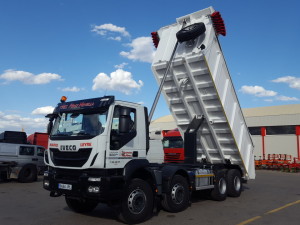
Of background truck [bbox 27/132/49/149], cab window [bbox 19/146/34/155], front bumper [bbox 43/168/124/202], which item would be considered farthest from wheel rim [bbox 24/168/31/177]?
front bumper [bbox 43/168/124/202]

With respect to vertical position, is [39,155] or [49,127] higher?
[49,127]

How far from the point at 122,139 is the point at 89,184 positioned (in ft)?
3.80

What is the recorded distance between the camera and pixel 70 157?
21.4 feet

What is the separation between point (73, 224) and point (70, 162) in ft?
4.58

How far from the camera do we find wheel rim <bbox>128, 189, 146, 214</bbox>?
648cm

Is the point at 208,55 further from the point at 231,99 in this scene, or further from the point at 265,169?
the point at 265,169

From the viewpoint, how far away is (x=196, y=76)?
8.94 metres

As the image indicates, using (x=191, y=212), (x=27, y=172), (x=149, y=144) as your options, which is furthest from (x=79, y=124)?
(x=27, y=172)

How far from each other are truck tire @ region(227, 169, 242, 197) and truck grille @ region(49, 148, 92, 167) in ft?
18.7

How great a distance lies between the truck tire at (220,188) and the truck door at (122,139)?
3912mm

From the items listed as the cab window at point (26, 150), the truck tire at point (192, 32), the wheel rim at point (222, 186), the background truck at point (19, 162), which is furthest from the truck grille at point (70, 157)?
the cab window at point (26, 150)

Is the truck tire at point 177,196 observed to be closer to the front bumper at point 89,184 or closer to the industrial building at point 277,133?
the front bumper at point 89,184

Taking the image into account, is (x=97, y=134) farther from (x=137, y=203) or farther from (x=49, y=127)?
(x=137, y=203)

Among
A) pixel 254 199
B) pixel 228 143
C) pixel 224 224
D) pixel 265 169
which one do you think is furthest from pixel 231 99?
pixel 265 169
